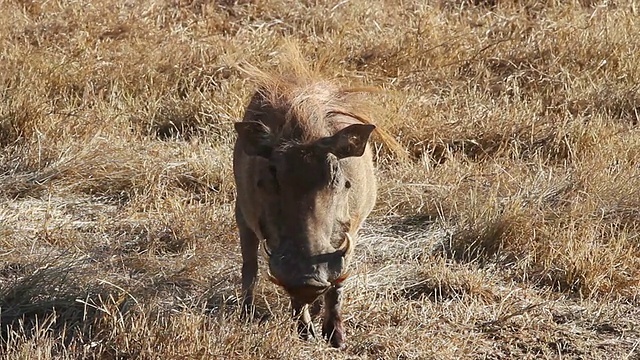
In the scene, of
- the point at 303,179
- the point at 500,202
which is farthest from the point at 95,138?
the point at 303,179

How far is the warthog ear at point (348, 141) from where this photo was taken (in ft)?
12.7

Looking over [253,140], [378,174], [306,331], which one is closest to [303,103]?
[253,140]

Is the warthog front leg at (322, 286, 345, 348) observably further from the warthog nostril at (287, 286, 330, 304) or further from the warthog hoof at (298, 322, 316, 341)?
the warthog nostril at (287, 286, 330, 304)

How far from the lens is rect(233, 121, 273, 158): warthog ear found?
3.93 m

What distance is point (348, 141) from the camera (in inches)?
153

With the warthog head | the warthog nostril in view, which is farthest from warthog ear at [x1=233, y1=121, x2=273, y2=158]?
the warthog nostril

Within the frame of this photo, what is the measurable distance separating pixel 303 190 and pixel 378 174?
229 cm

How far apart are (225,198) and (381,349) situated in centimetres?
168

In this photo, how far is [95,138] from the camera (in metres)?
6.27

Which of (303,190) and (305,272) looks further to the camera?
(303,190)

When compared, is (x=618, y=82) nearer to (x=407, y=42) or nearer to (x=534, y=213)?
(x=407, y=42)

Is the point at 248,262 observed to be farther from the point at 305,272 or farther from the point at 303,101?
the point at 305,272

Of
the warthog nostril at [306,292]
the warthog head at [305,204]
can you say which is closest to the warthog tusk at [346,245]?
the warthog head at [305,204]

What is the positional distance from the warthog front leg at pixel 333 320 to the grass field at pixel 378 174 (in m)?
0.06
